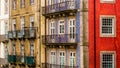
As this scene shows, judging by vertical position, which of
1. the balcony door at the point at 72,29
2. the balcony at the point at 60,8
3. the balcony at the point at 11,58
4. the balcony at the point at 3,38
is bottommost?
the balcony at the point at 11,58

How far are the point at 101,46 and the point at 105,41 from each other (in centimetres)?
68

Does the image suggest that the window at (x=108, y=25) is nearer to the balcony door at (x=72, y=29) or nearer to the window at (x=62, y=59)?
the balcony door at (x=72, y=29)

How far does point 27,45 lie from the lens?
59.2 m

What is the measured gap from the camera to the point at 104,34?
47406 mm

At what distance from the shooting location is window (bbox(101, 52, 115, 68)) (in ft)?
155

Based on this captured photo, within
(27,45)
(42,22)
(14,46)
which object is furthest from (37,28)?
(14,46)

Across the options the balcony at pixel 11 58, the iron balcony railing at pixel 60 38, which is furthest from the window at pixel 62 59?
the balcony at pixel 11 58

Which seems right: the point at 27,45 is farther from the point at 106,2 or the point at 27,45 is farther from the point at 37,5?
the point at 106,2

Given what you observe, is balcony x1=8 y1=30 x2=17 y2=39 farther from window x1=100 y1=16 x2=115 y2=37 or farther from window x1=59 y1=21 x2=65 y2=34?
window x1=100 y1=16 x2=115 y2=37

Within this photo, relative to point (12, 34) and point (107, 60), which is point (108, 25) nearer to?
point (107, 60)

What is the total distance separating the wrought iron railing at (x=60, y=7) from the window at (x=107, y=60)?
5974 mm

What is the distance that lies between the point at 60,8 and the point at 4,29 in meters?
19.7

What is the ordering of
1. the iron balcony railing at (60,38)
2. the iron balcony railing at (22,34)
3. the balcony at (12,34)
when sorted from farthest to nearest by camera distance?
the balcony at (12,34) < the iron balcony railing at (22,34) < the iron balcony railing at (60,38)

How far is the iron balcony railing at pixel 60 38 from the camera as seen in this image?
48.1 meters
